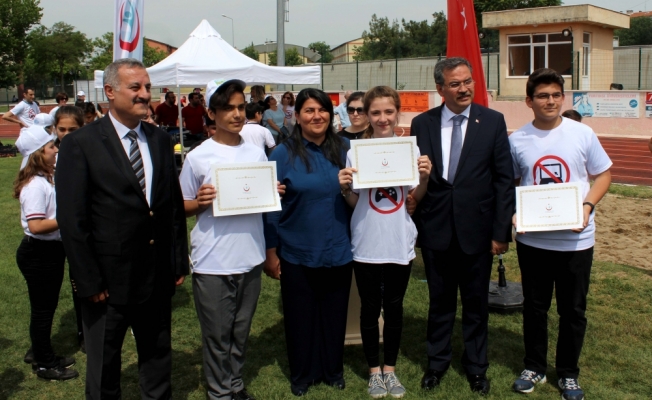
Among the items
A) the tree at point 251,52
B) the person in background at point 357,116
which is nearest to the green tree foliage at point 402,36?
the tree at point 251,52

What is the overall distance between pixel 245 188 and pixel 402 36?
3073 inches

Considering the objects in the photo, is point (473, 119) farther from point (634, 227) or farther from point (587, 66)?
point (587, 66)

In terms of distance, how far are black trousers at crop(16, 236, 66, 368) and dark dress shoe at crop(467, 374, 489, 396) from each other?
299 cm

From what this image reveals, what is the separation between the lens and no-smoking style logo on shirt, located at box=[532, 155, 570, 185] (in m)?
3.72

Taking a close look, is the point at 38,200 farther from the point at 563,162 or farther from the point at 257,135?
the point at 257,135

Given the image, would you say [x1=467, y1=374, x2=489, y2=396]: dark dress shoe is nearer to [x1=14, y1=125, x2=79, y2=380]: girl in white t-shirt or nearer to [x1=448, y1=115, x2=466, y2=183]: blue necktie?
[x1=448, y1=115, x2=466, y2=183]: blue necktie

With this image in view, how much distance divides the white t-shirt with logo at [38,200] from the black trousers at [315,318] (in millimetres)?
1648

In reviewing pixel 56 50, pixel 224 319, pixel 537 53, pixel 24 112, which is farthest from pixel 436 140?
pixel 56 50

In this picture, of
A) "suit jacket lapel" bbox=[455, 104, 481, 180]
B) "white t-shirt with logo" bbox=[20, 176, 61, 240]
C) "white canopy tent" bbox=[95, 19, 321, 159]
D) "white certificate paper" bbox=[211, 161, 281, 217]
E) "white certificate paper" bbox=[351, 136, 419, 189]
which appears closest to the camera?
"white certificate paper" bbox=[211, 161, 281, 217]

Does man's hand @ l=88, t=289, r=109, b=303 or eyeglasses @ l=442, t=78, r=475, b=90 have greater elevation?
eyeglasses @ l=442, t=78, r=475, b=90

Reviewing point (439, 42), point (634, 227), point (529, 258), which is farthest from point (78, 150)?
point (439, 42)

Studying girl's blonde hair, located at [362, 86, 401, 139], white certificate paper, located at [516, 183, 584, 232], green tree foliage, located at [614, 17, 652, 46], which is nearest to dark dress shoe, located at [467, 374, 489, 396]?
white certificate paper, located at [516, 183, 584, 232]

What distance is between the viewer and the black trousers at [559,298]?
3.74 metres

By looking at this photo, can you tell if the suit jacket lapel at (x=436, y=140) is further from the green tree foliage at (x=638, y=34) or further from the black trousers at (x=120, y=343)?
the green tree foliage at (x=638, y=34)
